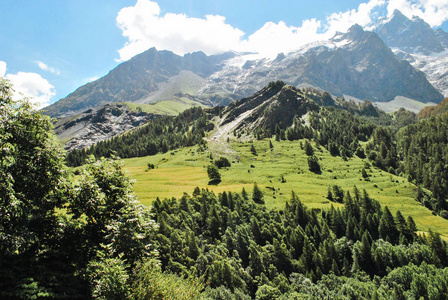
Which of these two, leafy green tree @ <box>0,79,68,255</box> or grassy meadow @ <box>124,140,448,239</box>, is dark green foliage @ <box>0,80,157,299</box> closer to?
leafy green tree @ <box>0,79,68,255</box>

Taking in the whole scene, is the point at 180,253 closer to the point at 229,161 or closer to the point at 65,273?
the point at 65,273

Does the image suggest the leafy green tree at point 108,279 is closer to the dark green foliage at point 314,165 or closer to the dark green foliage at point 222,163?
the dark green foliage at point 222,163

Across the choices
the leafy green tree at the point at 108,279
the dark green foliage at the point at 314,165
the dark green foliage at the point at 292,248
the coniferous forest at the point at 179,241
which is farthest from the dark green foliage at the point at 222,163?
the leafy green tree at the point at 108,279

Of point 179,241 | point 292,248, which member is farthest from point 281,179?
point 179,241

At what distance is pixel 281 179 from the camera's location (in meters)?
121

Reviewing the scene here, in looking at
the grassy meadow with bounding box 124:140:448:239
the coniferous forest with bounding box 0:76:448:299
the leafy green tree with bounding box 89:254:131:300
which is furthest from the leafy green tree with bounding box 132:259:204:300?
the grassy meadow with bounding box 124:140:448:239

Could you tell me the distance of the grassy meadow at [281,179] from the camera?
94812 millimetres

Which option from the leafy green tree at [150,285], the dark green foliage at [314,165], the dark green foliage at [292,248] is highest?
the leafy green tree at [150,285]

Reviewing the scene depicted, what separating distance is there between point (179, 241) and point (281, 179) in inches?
3270

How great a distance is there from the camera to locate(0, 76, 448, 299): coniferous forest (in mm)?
15008

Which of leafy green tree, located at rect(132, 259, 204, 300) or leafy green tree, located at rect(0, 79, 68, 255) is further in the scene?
leafy green tree, located at rect(132, 259, 204, 300)

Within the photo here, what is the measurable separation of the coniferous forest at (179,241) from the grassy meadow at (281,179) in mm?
10902

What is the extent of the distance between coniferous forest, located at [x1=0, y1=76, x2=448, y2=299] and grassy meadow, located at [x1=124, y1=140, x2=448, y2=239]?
1090 centimetres

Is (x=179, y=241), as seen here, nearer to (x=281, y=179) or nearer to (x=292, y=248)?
(x=292, y=248)
